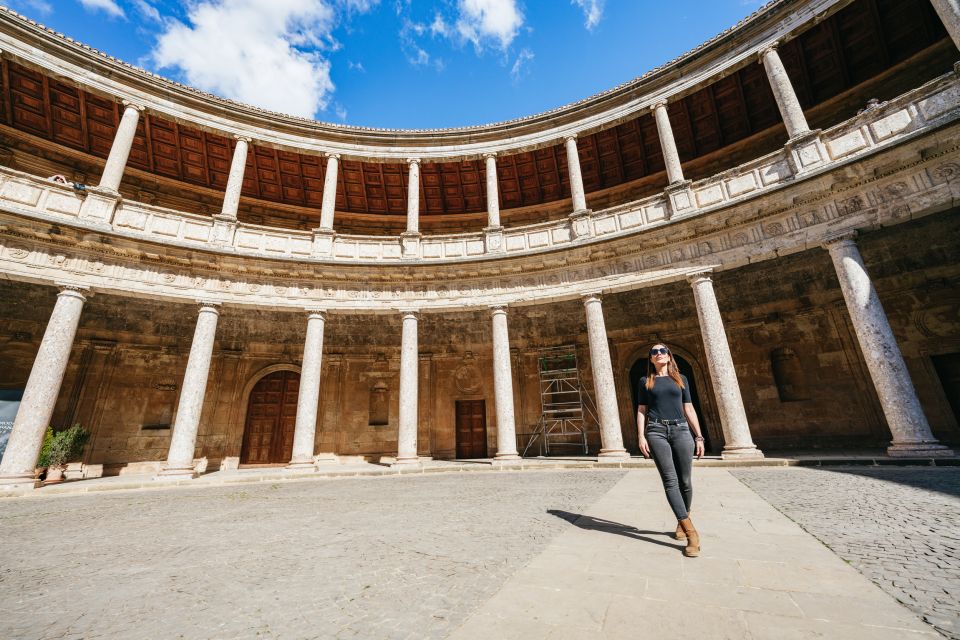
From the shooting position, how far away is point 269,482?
29.8 ft

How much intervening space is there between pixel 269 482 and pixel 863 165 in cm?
1491

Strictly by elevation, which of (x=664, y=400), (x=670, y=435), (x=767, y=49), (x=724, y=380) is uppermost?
(x=767, y=49)

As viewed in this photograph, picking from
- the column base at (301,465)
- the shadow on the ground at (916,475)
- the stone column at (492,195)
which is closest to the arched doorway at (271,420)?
the column base at (301,465)

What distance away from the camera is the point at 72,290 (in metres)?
9.37

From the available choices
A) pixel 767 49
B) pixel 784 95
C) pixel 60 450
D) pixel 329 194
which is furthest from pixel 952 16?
pixel 60 450

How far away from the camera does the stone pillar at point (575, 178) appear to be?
12134mm

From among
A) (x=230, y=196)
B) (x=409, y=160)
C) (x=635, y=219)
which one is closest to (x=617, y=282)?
(x=635, y=219)

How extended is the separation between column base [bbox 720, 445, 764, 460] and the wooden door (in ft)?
27.1

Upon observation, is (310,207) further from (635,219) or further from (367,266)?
(635,219)

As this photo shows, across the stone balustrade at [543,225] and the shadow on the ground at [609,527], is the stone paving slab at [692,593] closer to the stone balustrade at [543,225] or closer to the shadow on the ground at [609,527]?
the shadow on the ground at [609,527]

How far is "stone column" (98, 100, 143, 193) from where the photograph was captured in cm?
1038

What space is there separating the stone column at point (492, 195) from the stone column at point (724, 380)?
6.05 metres

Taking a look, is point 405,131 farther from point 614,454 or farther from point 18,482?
point 18,482

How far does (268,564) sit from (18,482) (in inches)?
368
